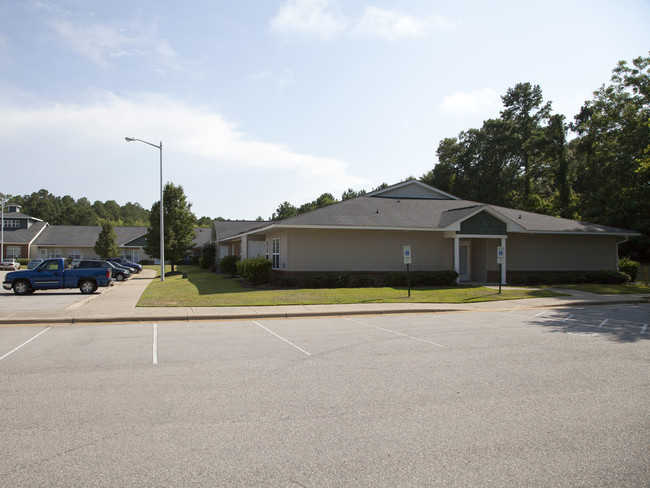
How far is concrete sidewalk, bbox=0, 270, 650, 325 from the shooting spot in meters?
14.1

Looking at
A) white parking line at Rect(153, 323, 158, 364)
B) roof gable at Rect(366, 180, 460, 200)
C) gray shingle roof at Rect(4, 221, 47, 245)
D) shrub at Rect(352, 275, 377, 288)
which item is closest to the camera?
white parking line at Rect(153, 323, 158, 364)

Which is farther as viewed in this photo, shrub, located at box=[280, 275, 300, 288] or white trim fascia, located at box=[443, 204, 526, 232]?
white trim fascia, located at box=[443, 204, 526, 232]

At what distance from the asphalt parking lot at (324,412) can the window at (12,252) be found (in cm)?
5825

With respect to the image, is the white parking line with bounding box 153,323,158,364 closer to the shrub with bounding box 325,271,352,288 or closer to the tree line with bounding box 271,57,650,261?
the shrub with bounding box 325,271,352,288

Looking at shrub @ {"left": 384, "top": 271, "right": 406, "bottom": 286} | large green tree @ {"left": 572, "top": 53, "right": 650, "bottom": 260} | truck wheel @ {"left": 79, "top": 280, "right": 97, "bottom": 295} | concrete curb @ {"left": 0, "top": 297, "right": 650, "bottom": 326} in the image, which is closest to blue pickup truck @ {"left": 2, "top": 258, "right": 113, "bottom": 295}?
truck wheel @ {"left": 79, "top": 280, "right": 97, "bottom": 295}

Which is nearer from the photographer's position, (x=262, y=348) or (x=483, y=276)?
(x=262, y=348)

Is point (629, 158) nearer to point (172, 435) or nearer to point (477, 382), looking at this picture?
point (477, 382)

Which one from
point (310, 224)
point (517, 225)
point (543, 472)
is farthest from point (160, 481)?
point (517, 225)

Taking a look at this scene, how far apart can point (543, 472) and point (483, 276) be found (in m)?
24.6

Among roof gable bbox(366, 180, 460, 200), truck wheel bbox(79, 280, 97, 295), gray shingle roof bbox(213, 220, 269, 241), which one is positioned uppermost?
roof gable bbox(366, 180, 460, 200)

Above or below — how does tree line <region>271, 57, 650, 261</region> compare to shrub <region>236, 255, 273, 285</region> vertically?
above

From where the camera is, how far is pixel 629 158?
37500 millimetres

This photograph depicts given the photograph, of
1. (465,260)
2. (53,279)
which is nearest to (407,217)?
(465,260)

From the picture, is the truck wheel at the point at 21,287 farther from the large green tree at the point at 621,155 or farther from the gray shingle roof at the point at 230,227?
the large green tree at the point at 621,155
